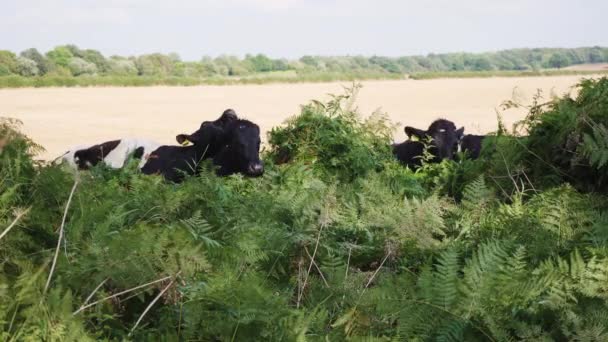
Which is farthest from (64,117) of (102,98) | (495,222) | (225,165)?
(495,222)

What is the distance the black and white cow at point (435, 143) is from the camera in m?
9.66

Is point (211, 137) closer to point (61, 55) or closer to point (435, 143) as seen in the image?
point (435, 143)

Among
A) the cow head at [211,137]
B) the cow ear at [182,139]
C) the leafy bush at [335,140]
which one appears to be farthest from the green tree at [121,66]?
the leafy bush at [335,140]

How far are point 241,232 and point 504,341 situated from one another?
98cm

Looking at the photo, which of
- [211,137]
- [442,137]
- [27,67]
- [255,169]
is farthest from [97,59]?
[255,169]

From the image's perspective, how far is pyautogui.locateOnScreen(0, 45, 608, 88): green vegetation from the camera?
55.1 m

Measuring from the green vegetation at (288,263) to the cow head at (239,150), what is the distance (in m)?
4.46

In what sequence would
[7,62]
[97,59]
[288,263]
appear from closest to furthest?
1. [288,263]
2. [7,62]
3. [97,59]

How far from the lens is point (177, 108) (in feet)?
116

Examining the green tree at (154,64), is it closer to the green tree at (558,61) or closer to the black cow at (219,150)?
Result: the green tree at (558,61)

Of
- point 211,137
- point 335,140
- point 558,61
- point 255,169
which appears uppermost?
point 335,140

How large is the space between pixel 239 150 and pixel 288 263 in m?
5.87

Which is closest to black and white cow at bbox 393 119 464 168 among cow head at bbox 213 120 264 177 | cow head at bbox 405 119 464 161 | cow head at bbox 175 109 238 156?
cow head at bbox 405 119 464 161

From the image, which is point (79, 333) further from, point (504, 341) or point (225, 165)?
point (225, 165)
